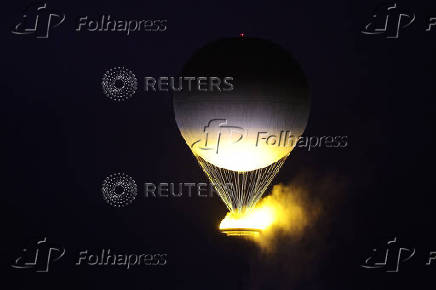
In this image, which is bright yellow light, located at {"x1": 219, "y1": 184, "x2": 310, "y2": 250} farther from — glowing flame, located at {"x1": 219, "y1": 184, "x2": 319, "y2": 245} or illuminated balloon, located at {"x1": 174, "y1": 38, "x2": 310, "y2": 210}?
illuminated balloon, located at {"x1": 174, "y1": 38, "x2": 310, "y2": 210}

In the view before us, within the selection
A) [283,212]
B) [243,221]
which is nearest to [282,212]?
[283,212]

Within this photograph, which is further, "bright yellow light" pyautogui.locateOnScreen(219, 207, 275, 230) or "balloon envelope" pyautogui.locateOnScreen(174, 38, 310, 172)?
"bright yellow light" pyautogui.locateOnScreen(219, 207, 275, 230)

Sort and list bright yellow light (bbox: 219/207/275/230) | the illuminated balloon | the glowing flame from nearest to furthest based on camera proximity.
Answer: the illuminated balloon < bright yellow light (bbox: 219/207/275/230) < the glowing flame

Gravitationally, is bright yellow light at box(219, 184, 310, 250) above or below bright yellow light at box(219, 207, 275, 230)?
above

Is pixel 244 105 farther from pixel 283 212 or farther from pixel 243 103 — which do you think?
pixel 283 212

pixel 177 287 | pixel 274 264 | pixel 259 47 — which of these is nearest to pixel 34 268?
pixel 177 287

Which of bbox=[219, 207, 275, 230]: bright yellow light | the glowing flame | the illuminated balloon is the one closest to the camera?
the illuminated balloon

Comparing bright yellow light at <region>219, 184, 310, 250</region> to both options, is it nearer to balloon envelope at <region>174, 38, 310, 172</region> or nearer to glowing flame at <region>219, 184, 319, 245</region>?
glowing flame at <region>219, 184, 319, 245</region>

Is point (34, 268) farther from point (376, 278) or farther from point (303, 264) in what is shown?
point (376, 278)

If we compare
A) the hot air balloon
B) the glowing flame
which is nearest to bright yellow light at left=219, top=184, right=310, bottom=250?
the glowing flame

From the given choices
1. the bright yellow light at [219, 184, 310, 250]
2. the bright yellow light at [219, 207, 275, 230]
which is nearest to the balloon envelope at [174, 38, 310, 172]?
the bright yellow light at [219, 207, 275, 230]
